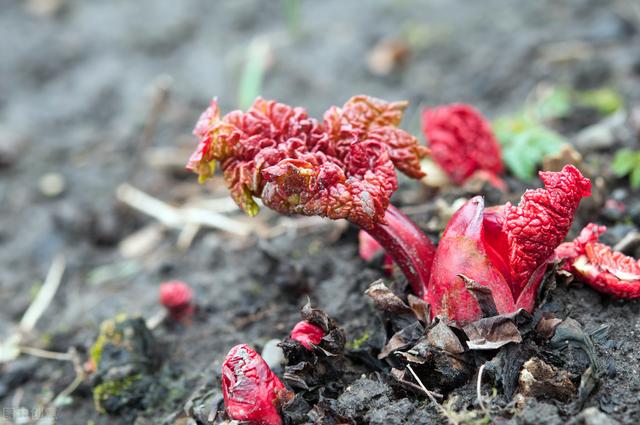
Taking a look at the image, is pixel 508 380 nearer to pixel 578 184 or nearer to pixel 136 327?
pixel 578 184

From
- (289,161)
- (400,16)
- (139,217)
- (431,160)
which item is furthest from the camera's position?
(400,16)

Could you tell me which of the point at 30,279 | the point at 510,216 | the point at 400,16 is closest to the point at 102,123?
the point at 30,279

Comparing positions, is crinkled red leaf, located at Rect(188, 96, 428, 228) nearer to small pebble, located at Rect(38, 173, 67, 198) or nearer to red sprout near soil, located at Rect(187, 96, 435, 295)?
red sprout near soil, located at Rect(187, 96, 435, 295)

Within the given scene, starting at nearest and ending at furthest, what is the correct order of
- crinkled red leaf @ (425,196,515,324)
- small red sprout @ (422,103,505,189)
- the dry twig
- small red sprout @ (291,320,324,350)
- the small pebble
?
1. crinkled red leaf @ (425,196,515,324)
2. small red sprout @ (291,320,324,350)
3. small red sprout @ (422,103,505,189)
4. the dry twig
5. the small pebble

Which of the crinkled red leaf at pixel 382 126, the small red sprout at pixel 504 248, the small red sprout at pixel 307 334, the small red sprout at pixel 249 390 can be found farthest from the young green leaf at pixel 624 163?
the small red sprout at pixel 249 390

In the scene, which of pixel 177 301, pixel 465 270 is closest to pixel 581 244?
pixel 465 270

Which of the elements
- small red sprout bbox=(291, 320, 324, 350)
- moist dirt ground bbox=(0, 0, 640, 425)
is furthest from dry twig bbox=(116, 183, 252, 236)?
small red sprout bbox=(291, 320, 324, 350)
